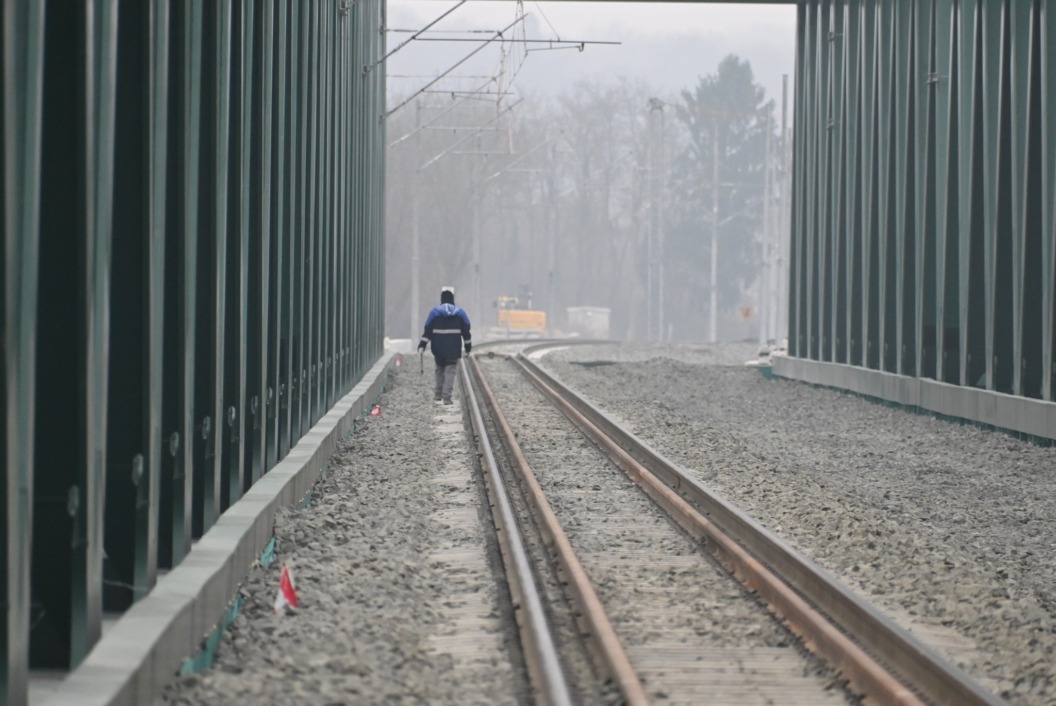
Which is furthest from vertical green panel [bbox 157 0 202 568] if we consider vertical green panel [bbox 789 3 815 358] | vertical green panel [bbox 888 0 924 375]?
vertical green panel [bbox 789 3 815 358]

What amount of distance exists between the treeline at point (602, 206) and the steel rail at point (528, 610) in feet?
219

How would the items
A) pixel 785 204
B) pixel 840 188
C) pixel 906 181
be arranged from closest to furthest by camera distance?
pixel 906 181 → pixel 840 188 → pixel 785 204

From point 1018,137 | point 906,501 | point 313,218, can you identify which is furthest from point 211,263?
point 1018,137

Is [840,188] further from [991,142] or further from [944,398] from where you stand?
[991,142]

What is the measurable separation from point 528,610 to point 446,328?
1379cm

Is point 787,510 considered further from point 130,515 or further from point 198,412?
point 130,515

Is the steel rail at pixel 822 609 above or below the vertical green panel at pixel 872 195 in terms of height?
below

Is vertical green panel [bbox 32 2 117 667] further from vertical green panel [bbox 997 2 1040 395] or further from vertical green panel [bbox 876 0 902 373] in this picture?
vertical green panel [bbox 876 0 902 373]

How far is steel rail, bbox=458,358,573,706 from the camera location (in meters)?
6.30

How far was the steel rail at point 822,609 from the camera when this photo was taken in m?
6.32

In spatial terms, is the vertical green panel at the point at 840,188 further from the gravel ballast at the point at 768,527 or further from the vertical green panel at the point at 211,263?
the vertical green panel at the point at 211,263

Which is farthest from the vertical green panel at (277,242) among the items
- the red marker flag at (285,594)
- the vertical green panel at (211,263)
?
the red marker flag at (285,594)

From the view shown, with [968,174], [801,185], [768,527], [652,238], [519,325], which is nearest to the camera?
[768,527]

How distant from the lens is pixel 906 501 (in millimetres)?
13469
